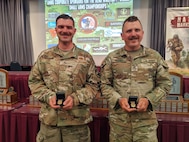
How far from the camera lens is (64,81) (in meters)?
1.45

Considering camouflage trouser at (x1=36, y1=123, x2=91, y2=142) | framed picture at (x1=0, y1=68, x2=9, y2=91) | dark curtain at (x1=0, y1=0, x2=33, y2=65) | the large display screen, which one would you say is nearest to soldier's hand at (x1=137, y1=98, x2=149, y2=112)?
camouflage trouser at (x1=36, y1=123, x2=91, y2=142)

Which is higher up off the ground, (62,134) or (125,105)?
(125,105)

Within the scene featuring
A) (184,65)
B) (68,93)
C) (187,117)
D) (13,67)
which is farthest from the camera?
(13,67)

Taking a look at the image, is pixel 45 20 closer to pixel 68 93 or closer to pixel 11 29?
pixel 11 29

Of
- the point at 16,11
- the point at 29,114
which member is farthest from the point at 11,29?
the point at 29,114

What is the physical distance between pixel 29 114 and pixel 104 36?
10.8 ft

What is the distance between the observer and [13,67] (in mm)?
4516

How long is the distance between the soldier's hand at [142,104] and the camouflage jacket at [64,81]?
0.34 metres

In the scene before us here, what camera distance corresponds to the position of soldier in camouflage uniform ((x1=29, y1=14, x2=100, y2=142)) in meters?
1.42

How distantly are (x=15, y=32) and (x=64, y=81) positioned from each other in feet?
14.2

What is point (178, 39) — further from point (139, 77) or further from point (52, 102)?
point (52, 102)

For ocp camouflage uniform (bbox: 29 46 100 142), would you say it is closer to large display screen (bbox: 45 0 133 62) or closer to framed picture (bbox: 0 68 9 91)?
framed picture (bbox: 0 68 9 91)

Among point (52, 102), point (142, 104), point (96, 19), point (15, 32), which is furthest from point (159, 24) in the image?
point (52, 102)

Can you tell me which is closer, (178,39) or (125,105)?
(125,105)
